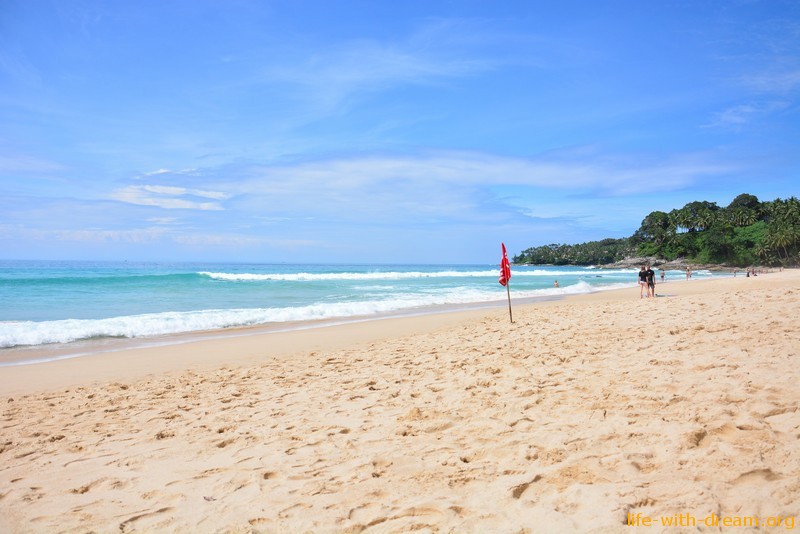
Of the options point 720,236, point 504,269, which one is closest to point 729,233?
point 720,236

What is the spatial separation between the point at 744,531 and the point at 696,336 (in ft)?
18.4

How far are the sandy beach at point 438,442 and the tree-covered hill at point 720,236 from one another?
3481 inches

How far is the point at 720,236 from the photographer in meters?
83.9

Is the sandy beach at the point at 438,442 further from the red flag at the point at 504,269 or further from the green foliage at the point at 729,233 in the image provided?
the green foliage at the point at 729,233

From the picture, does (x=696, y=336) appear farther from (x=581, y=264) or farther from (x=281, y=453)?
(x=581, y=264)

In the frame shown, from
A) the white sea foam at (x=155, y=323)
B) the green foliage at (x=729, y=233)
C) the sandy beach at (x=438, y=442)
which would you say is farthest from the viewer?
the green foliage at (x=729, y=233)

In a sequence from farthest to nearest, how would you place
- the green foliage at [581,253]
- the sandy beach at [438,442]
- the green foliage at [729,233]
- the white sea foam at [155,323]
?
the green foliage at [581,253], the green foliage at [729,233], the white sea foam at [155,323], the sandy beach at [438,442]

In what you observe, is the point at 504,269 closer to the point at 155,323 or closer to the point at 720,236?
the point at 155,323

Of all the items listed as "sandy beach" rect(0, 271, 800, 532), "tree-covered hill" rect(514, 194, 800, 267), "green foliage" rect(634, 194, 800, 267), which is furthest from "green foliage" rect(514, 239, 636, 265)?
"sandy beach" rect(0, 271, 800, 532)

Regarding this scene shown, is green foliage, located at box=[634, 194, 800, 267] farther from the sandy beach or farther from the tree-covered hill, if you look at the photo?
the sandy beach

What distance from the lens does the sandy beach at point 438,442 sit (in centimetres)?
308

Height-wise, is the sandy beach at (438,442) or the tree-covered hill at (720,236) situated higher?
the tree-covered hill at (720,236)

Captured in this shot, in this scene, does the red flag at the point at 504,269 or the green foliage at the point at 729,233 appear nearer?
the red flag at the point at 504,269

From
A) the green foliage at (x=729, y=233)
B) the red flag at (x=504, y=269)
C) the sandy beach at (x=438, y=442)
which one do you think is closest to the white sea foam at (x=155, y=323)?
the sandy beach at (x=438, y=442)
